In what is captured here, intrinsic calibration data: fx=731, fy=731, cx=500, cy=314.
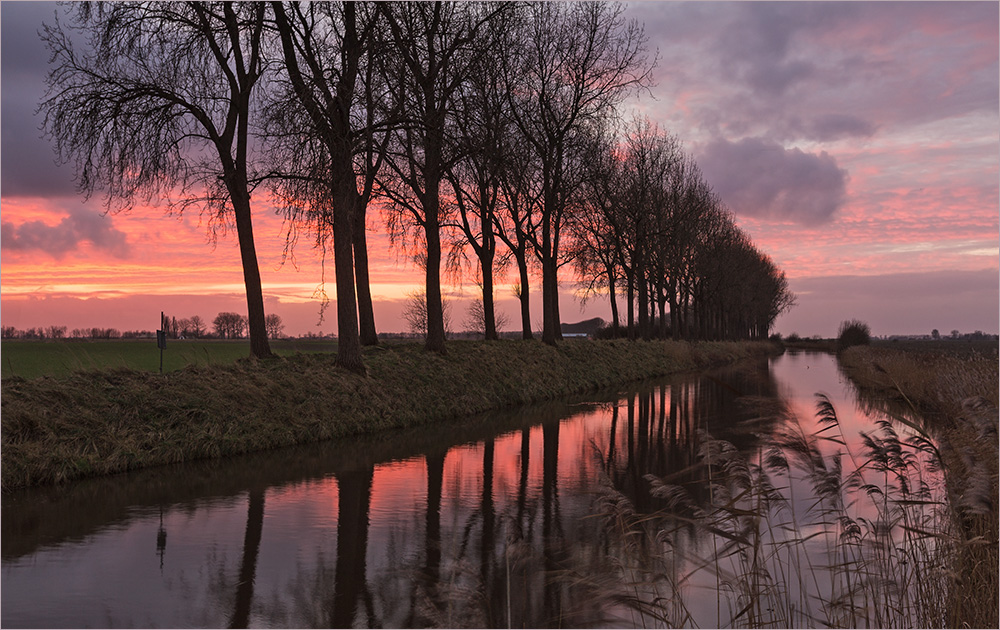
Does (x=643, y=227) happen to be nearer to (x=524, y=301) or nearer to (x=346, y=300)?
(x=524, y=301)

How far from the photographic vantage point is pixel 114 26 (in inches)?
799

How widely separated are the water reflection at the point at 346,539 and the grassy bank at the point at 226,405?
24.7 inches

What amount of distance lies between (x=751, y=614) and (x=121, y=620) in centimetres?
481

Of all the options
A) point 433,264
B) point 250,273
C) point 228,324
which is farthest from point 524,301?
point 228,324

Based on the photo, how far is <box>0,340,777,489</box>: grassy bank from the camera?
1148 cm

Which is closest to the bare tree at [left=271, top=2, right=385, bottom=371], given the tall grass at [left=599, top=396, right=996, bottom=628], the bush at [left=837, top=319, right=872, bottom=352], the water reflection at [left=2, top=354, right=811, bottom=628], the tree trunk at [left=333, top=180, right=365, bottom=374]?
the tree trunk at [left=333, top=180, right=365, bottom=374]

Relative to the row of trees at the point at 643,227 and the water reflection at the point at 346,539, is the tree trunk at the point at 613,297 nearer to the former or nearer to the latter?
the row of trees at the point at 643,227

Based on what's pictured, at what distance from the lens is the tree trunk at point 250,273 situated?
22719mm

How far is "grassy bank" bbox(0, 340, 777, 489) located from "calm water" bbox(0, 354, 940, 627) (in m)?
0.67

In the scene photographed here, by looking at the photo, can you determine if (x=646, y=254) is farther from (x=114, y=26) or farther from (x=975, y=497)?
(x=975, y=497)

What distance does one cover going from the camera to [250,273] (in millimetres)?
23203

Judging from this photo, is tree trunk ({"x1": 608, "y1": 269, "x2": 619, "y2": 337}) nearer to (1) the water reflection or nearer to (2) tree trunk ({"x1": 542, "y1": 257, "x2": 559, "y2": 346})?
(2) tree trunk ({"x1": 542, "y1": 257, "x2": 559, "y2": 346})

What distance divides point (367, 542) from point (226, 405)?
26.1ft

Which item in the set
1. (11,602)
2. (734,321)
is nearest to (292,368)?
(11,602)
